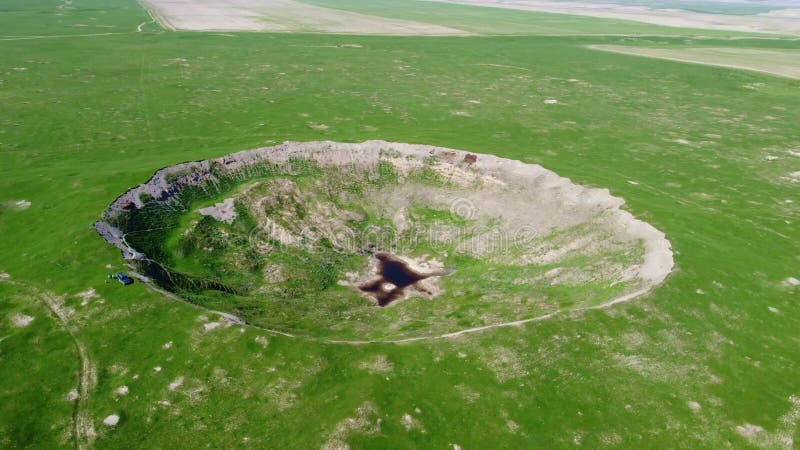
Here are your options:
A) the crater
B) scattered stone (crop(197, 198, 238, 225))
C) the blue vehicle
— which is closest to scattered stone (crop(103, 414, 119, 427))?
the crater

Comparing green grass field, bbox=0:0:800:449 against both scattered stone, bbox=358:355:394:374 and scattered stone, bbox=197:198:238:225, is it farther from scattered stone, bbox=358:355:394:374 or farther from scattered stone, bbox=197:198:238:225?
scattered stone, bbox=197:198:238:225

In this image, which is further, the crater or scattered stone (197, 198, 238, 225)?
scattered stone (197, 198, 238, 225)

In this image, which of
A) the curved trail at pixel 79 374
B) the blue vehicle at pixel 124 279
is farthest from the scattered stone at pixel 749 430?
the blue vehicle at pixel 124 279

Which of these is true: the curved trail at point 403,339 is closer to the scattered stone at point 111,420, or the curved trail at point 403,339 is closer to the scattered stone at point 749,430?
the scattered stone at point 111,420

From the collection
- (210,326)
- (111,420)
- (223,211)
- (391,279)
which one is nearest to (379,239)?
(391,279)

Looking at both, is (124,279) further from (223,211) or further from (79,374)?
(223,211)

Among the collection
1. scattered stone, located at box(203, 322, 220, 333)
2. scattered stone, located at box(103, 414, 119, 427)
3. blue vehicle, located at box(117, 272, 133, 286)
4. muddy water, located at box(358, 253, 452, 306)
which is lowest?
muddy water, located at box(358, 253, 452, 306)
